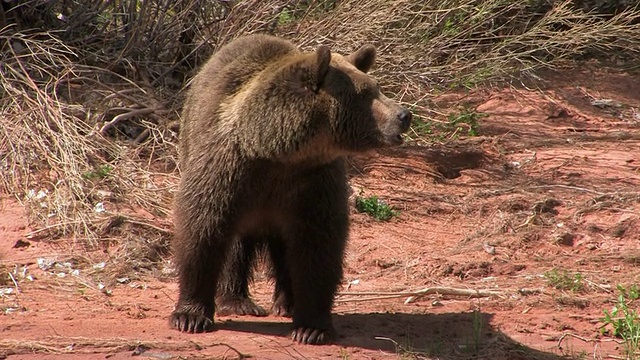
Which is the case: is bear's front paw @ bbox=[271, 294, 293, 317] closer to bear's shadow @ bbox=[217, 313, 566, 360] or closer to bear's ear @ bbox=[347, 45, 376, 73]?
bear's shadow @ bbox=[217, 313, 566, 360]

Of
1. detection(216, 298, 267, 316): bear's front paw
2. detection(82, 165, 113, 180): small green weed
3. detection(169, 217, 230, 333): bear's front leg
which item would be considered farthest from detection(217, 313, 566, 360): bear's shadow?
detection(82, 165, 113, 180): small green weed

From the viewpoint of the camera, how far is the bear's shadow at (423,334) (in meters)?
5.61

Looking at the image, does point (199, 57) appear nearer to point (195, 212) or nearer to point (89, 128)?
point (89, 128)

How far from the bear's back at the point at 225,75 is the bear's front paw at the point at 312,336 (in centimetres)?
121

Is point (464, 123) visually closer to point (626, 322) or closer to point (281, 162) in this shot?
point (626, 322)

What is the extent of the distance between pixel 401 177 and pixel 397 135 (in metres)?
3.97

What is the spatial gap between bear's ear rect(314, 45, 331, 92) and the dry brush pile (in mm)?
2593

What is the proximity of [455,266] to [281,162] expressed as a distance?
2.44 meters

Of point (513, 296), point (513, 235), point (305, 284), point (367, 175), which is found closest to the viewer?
point (305, 284)

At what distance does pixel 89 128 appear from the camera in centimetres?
824

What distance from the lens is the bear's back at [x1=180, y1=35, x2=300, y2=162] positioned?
5.61m

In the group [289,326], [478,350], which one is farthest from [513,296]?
[289,326]

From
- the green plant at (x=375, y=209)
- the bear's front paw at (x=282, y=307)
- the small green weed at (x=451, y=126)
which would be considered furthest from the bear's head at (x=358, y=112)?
the small green weed at (x=451, y=126)

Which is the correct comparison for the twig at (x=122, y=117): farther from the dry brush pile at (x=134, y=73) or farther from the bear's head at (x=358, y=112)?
the bear's head at (x=358, y=112)
